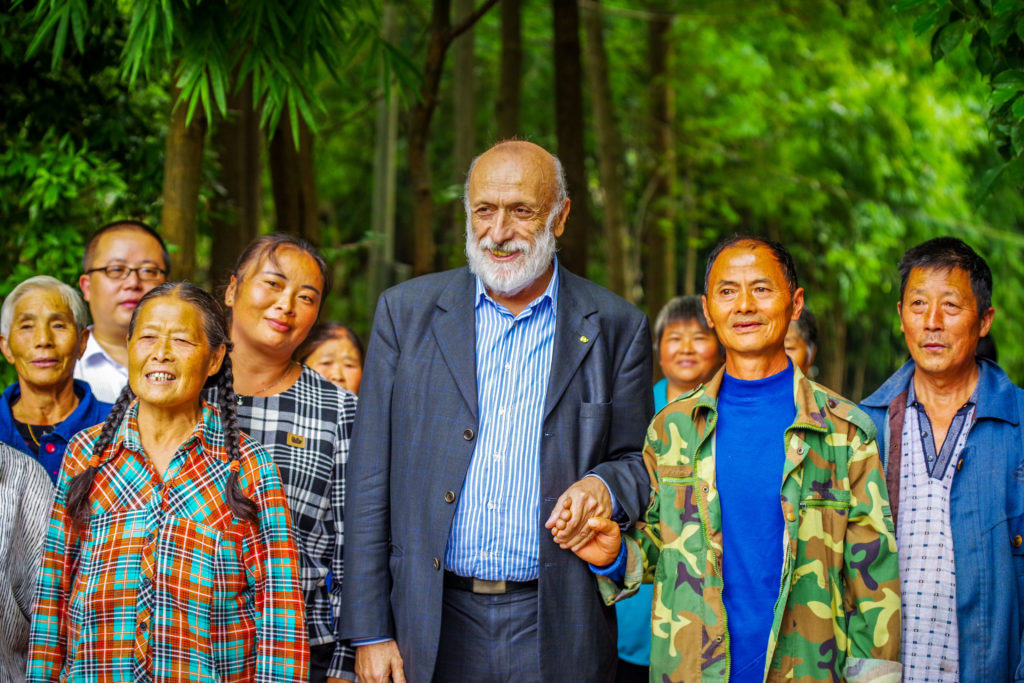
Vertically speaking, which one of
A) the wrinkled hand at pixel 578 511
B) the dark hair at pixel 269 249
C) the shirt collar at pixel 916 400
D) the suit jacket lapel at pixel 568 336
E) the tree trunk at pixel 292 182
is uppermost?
the tree trunk at pixel 292 182

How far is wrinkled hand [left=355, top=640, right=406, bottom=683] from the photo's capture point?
3152 mm

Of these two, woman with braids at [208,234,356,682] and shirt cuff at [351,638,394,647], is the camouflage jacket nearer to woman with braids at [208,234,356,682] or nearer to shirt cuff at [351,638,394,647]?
shirt cuff at [351,638,394,647]

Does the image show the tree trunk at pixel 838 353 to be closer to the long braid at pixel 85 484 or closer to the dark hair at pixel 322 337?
the dark hair at pixel 322 337

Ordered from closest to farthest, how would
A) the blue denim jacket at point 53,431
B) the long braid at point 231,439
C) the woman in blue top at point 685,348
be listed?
the long braid at point 231,439, the blue denim jacket at point 53,431, the woman in blue top at point 685,348

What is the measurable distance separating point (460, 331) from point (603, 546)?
84 centimetres

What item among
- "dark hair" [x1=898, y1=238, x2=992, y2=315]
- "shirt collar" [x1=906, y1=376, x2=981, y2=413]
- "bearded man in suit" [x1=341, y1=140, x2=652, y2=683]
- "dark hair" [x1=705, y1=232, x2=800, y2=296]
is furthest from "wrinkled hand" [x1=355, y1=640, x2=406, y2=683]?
"dark hair" [x1=898, y1=238, x2=992, y2=315]

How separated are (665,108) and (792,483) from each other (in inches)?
418

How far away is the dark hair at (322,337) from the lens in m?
4.82

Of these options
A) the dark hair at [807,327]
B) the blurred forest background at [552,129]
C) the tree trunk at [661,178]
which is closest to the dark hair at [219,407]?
the blurred forest background at [552,129]

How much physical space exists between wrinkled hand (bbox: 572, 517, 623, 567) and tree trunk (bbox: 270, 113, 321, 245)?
443 centimetres

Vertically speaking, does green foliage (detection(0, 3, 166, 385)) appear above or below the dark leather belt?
above

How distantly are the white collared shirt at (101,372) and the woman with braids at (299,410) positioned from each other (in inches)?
29.6

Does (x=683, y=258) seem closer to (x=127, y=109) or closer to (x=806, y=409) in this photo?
(x=127, y=109)

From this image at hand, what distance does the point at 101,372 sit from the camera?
4.26 metres
